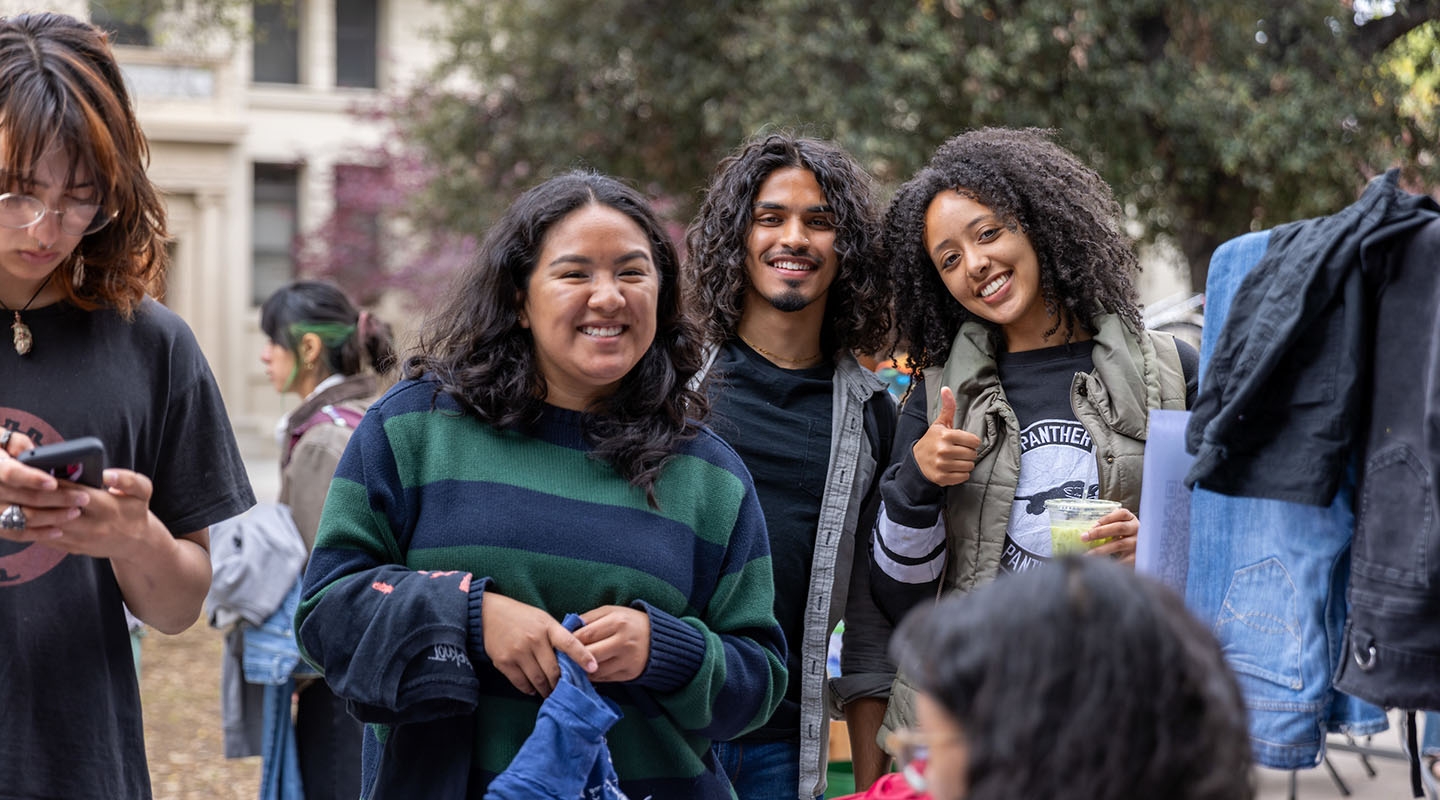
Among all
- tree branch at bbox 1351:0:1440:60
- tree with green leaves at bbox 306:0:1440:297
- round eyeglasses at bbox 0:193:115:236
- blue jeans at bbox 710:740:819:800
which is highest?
tree branch at bbox 1351:0:1440:60

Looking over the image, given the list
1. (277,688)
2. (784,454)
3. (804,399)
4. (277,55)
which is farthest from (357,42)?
(784,454)

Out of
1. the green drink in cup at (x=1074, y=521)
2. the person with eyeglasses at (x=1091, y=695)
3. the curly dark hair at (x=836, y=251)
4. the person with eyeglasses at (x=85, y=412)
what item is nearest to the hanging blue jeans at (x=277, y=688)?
the curly dark hair at (x=836, y=251)

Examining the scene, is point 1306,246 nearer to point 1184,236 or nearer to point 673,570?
point 673,570

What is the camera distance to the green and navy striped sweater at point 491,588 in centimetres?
217

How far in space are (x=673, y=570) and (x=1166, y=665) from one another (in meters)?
1.09

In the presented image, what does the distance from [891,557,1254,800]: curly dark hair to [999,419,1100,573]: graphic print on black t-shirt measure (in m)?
1.47

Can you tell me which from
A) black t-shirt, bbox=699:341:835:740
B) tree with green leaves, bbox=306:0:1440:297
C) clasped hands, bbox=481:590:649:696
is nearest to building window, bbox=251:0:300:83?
tree with green leaves, bbox=306:0:1440:297

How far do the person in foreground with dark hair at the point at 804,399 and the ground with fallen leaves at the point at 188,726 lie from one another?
11.2 feet

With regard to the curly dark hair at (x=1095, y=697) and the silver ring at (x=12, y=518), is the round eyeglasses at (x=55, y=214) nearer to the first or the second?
the silver ring at (x=12, y=518)

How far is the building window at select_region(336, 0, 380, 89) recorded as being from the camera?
77.6ft

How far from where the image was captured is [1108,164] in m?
9.35

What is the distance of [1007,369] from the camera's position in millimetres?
3039

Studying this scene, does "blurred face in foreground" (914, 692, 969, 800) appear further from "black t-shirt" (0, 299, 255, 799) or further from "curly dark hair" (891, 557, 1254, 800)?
"black t-shirt" (0, 299, 255, 799)

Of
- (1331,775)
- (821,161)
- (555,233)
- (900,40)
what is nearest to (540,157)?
(900,40)
